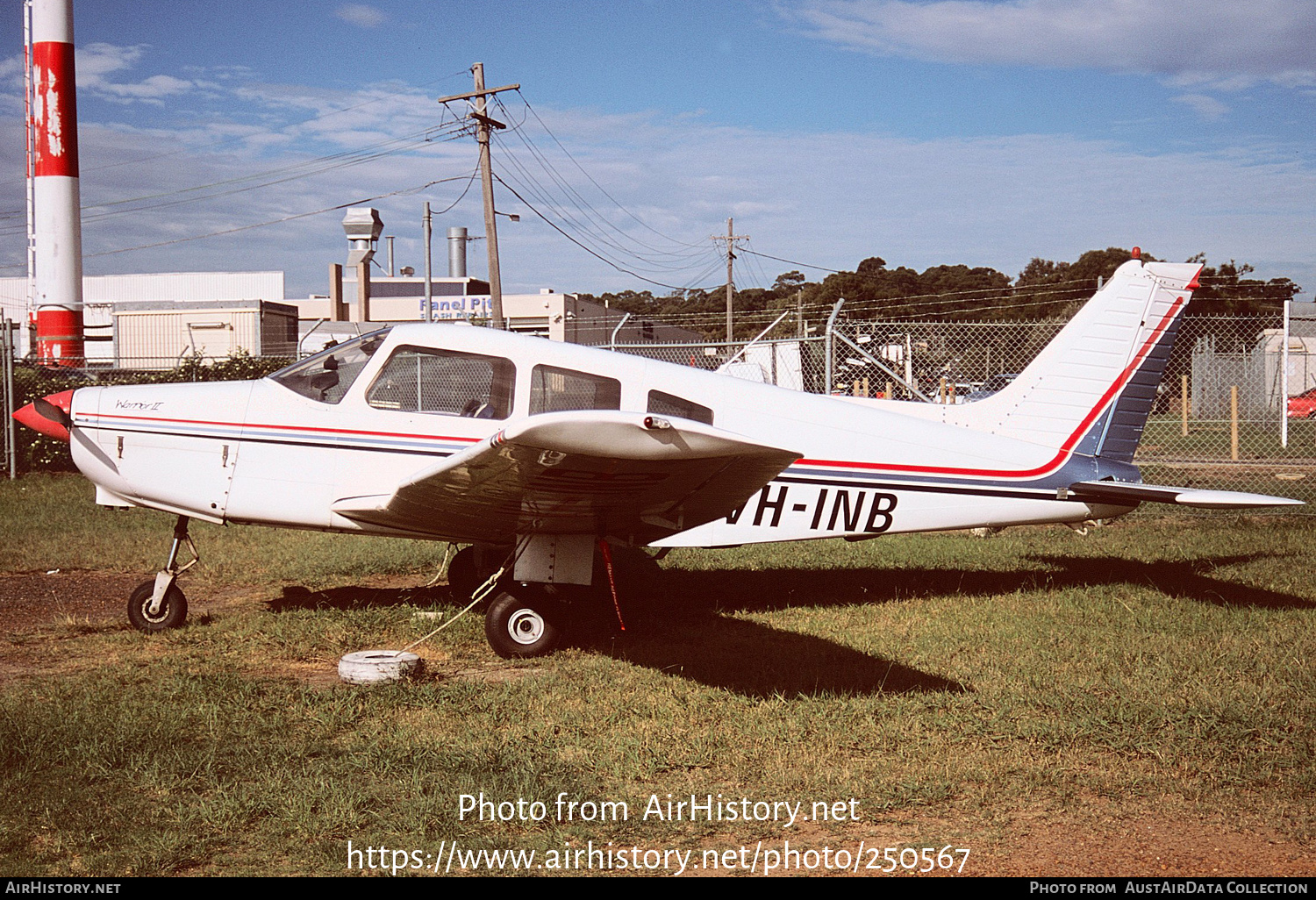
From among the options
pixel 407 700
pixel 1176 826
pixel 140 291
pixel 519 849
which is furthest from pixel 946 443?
pixel 140 291

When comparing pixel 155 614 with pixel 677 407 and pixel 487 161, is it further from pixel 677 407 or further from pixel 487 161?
pixel 487 161

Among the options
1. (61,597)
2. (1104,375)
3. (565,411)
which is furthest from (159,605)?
(1104,375)

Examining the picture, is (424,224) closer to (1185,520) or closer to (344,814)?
(1185,520)

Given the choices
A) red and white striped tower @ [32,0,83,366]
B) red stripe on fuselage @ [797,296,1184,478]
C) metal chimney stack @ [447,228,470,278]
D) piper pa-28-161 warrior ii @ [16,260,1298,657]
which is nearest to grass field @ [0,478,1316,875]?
piper pa-28-161 warrior ii @ [16,260,1298,657]

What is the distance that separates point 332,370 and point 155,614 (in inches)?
84.4

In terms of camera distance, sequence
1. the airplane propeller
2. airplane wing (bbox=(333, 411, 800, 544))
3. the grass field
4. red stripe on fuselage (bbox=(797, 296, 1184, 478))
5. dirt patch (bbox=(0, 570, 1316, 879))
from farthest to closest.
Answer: red stripe on fuselage (bbox=(797, 296, 1184, 478)) < the airplane propeller < airplane wing (bbox=(333, 411, 800, 544)) < the grass field < dirt patch (bbox=(0, 570, 1316, 879))

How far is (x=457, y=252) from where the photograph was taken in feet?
217

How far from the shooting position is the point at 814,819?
12.4 ft

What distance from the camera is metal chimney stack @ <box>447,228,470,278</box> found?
65250 millimetres

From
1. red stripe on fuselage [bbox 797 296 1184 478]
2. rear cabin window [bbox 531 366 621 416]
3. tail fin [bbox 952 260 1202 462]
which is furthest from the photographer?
tail fin [bbox 952 260 1202 462]

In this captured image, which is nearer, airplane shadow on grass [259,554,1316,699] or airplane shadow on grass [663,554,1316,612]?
airplane shadow on grass [259,554,1316,699]

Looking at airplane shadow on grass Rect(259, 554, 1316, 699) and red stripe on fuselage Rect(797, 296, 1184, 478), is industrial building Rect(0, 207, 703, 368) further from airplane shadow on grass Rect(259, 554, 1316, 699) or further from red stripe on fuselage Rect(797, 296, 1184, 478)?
red stripe on fuselage Rect(797, 296, 1184, 478)

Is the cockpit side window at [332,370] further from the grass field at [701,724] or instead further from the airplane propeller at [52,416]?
the grass field at [701,724]

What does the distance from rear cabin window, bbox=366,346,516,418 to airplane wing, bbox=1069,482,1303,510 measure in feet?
Result: 14.2
